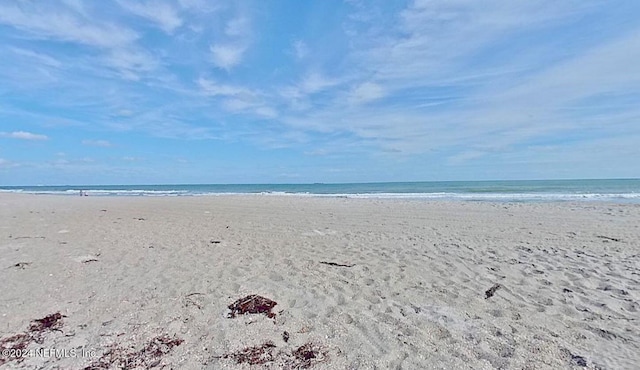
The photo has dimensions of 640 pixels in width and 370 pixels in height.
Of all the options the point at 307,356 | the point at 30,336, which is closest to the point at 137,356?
the point at 30,336

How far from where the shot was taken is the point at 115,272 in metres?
5.66

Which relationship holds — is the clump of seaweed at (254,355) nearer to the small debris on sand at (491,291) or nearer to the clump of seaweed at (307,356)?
the clump of seaweed at (307,356)

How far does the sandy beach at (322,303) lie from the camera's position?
3.19 meters

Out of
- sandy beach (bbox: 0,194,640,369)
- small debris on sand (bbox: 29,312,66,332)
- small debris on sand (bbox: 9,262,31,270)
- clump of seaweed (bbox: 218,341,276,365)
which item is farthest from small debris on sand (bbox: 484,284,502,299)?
small debris on sand (bbox: 9,262,31,270)

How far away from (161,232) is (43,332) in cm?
626

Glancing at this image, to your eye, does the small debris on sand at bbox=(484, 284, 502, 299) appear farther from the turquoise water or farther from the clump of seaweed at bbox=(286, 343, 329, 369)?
the turquoise water

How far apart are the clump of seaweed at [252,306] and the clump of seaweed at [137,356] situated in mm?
772

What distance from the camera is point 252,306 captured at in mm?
4273

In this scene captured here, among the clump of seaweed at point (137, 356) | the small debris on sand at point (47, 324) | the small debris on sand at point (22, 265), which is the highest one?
the small debris on sand at point (22, 265)

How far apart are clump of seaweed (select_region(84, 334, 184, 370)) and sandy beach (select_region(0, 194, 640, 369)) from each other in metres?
0.02

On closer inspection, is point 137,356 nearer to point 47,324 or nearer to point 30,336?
point 30,336

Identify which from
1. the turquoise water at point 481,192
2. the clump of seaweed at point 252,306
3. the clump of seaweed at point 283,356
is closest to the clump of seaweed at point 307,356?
the clump of seaweed at point 283,356

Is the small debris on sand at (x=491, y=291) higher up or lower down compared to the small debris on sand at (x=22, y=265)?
lower down

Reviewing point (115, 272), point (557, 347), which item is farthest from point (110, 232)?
point (557, 347)
